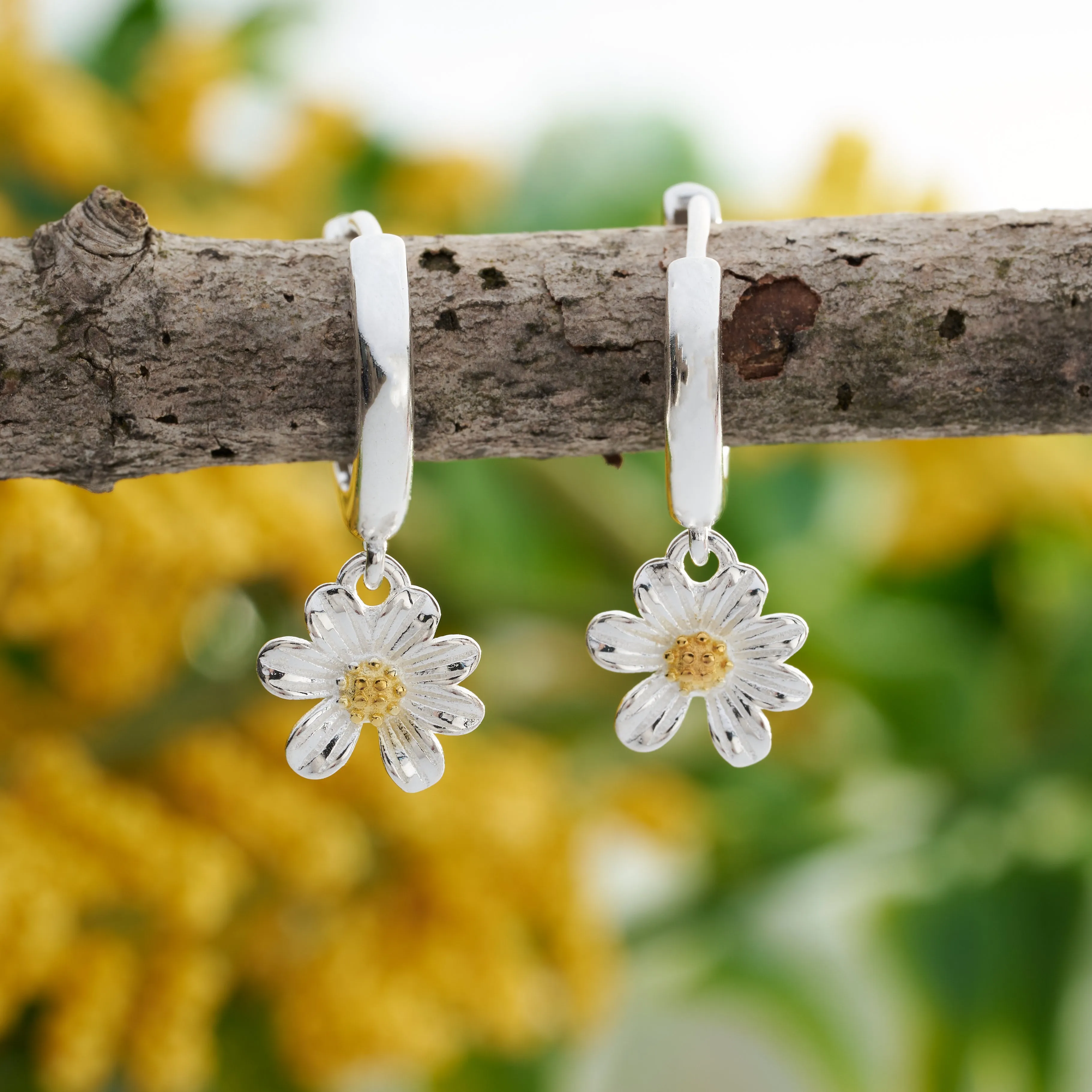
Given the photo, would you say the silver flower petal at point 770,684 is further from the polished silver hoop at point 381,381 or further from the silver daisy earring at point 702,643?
the polished silver hoop at point 381,381

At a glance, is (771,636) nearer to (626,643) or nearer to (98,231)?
(626,643)

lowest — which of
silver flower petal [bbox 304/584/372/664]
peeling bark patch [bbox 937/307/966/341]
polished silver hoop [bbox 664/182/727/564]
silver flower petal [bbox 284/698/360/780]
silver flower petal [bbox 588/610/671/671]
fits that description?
Answer: silver flower petal [bbox 284/698/360/780]

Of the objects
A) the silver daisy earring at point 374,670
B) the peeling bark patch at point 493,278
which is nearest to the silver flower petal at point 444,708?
the silver daisy earring at point 374,670

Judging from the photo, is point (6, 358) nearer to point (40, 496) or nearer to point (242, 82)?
point (40, 496)

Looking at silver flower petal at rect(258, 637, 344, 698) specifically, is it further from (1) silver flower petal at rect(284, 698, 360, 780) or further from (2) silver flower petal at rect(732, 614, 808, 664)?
(2) silver flower petal at rect(732, 614, 808, 664)

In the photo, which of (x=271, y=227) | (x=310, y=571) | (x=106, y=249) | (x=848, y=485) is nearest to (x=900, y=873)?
(x=848, y=485)

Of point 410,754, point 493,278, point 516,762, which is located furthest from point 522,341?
point 516,762

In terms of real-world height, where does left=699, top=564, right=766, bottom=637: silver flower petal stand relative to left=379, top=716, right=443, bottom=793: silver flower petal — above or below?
above

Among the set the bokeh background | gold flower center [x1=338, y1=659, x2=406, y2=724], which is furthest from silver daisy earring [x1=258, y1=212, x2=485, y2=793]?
the bokeh background
